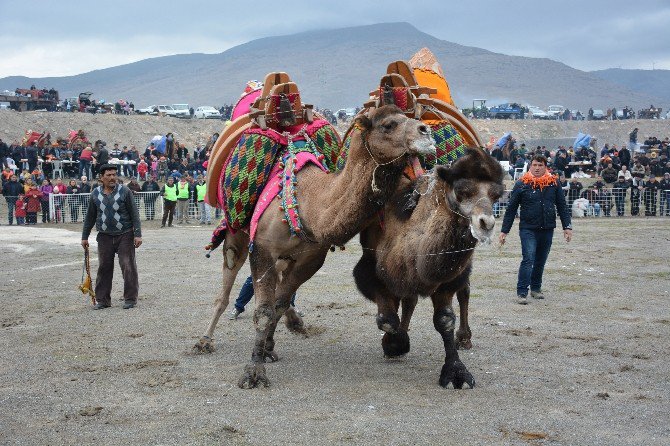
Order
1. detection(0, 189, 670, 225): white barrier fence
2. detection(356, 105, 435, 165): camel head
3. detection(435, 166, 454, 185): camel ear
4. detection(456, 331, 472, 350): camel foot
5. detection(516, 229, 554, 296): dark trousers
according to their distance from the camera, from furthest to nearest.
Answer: detection(0, 189, 670, 225): white barrier fence, detection(516, 229, 554, 296): dark trousers, detection(456, 331, 472, 350): camel foot, detection(435, 166, 454, 185): camel ear, detection(356, 105, 435, 165): camel head

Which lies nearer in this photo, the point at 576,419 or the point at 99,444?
the point at 99,444

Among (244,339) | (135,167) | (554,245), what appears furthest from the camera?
(135,167)

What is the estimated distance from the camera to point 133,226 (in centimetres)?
1218

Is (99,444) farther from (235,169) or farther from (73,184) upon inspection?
(73,184)

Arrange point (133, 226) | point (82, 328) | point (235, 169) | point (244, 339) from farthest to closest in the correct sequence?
point (133, 226) < point (82, 328) < point (244, 339) < point (235, 169)

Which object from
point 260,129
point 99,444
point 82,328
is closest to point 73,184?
point 82,328

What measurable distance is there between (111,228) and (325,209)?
19.3 feet

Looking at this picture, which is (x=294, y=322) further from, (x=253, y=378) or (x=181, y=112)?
(x=181, y=112)

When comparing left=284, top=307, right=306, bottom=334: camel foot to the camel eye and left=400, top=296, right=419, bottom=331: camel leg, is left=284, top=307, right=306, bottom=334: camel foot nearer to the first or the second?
left=400, top=296, right=419, bottom=331: camel leg

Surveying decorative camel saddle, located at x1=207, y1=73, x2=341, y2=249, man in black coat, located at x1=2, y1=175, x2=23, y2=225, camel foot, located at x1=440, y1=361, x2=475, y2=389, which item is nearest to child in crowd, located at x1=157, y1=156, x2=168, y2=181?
man in black coat, located at x1=2, y1=175, x2=23, y2=225

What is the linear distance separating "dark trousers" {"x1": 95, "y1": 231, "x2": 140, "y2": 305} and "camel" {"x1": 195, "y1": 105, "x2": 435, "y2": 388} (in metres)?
4.08

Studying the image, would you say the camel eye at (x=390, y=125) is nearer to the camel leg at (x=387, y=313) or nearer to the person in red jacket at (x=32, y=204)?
the camel leg at (x=387, y=313)

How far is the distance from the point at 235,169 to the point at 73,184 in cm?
2137

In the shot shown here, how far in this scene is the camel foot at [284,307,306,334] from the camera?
31.3 feet
